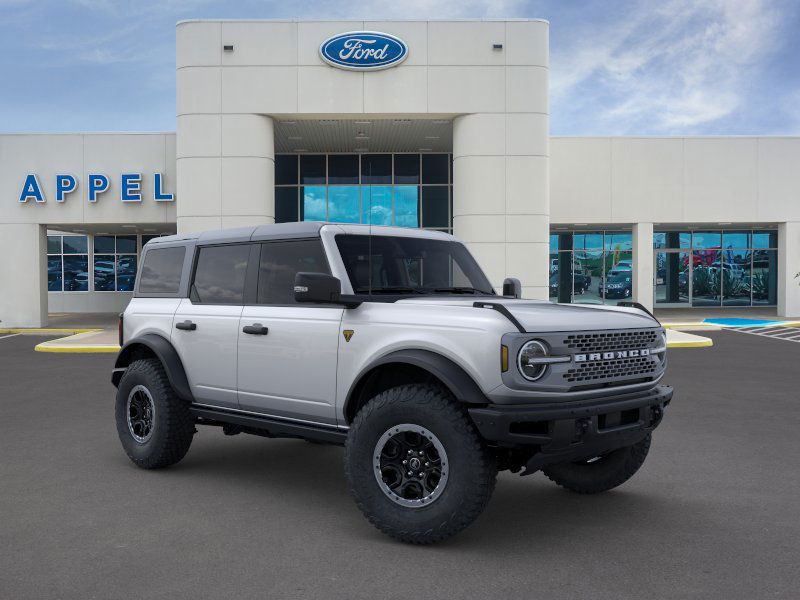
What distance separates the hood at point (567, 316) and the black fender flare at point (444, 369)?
1.36ft

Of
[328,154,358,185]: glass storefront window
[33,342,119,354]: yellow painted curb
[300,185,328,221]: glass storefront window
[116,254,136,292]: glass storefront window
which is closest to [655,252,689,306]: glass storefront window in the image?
[328,154,358,185]: glass storefront window

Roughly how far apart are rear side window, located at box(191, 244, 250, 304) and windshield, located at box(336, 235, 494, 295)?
3.32 feet

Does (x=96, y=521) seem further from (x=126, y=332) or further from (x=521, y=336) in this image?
(x=521, y=336)

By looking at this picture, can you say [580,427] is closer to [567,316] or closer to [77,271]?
[567,316]

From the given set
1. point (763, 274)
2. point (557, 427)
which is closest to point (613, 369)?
point (557, 427)

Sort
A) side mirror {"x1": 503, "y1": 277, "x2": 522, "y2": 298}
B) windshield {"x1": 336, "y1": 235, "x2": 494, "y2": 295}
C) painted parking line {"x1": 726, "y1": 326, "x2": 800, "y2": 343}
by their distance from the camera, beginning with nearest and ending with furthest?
1. windshield {"x1": 336, "y1": 235, "x2": 494, "y2": 295}
2. side mirror {"x1": 503, "y1": 277, "x2": 522, "y2": 298}
3. painted parking line {"x1": 726, "y1": 326, "x2": 800, "y2": 343}

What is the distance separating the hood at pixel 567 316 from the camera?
448cm

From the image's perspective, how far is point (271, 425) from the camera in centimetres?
566

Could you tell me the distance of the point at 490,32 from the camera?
20.7 metres

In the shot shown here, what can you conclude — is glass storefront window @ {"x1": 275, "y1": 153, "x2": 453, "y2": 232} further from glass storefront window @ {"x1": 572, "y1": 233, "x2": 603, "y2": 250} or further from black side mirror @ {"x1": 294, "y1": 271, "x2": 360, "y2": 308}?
black side mirror @ {"x1": 294, "y1": 271, "x2": 360, "y2": 308}

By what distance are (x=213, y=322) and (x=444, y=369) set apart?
2402 mm

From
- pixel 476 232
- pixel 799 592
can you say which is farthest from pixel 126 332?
pixel 476 232

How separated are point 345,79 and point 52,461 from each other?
1566cm

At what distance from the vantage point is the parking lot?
4059 millimetres
